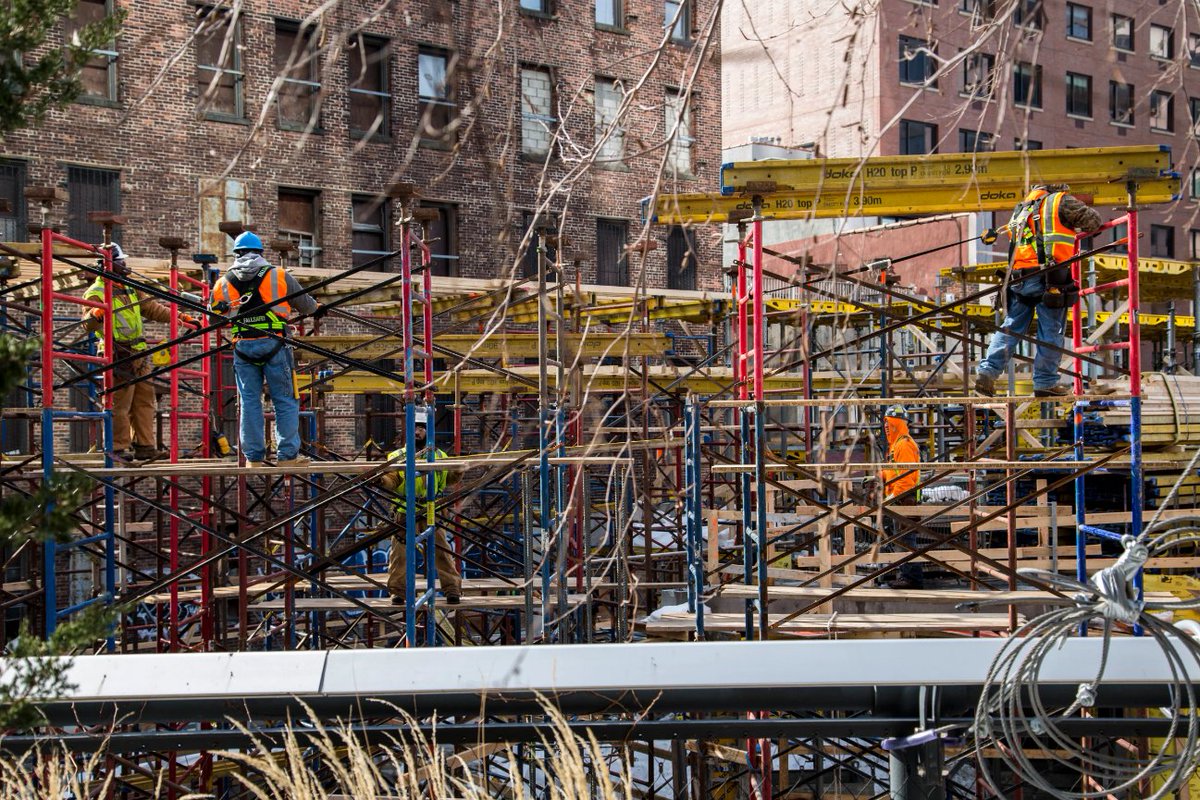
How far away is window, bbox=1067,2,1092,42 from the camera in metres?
37.8

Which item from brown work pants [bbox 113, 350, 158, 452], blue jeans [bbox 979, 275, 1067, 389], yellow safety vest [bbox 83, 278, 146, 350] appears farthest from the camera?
brown work pants [bbox 113, 350, 158, 452]

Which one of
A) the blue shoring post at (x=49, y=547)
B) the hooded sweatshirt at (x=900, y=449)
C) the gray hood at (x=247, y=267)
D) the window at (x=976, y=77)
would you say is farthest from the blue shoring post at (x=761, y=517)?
the hooded sweatshirt at (x=900, y=449)

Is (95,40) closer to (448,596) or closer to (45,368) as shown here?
(45,368)

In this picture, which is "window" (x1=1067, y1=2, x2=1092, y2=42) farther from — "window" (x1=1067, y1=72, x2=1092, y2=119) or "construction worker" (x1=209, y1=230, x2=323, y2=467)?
"construction worker" (x1=209, y1=230, x2=323, y2=467)

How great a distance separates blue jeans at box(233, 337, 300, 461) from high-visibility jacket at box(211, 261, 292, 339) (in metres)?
0.17

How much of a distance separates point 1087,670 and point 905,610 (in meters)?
6.82

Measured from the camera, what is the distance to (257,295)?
8.98 metres

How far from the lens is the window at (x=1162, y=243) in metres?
40.3

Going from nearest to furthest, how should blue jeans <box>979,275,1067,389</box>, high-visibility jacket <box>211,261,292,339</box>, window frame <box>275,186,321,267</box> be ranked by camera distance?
high-visibility jacket <box>211,261,292,339</box> < blue jeans <box>979,275,1067,389</box> < window frame <box>275,186,321,267</box>

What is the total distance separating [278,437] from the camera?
30.3 ft

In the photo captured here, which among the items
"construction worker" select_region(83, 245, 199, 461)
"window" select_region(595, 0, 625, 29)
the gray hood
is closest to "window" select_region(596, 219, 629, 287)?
"window" select_region(595, 0, 625, 29)

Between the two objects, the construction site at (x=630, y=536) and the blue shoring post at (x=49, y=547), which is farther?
the blue shoring post at (x=49, y=547)

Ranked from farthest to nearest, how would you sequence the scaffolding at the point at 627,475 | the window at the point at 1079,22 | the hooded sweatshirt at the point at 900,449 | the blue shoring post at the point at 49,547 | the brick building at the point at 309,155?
the window at the point at 1079,22
the brick building at the point at 309,155
the hooded sweatshirt at the point at 900,449
the blue shoring post at the point at 49,547
the scaffolding at the point at 627,475

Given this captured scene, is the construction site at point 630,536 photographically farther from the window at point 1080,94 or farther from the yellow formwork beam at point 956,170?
the window at point 1080,94
